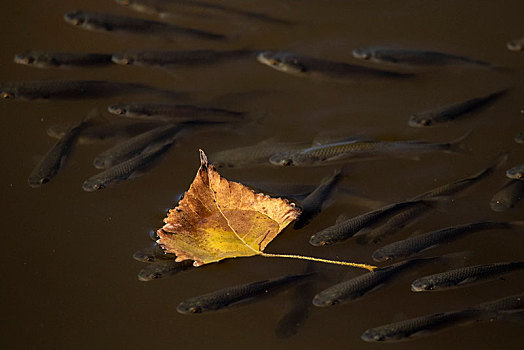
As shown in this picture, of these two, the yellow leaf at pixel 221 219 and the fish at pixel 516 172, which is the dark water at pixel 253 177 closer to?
the fish at pixel 516 172

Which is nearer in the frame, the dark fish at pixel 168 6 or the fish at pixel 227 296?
the fish at pixel 227 296

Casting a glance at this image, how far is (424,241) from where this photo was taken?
4070 mm

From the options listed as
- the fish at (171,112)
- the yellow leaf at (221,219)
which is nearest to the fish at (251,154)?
the fish at (171,112)

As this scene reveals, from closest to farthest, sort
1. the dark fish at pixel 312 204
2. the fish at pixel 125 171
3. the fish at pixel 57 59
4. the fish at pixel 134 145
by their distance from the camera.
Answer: the dark fish at pixel 312 204, the fish at pixel 125 171, the fish at pixel 134 145, the fish at pixel 57 59

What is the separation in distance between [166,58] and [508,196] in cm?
298

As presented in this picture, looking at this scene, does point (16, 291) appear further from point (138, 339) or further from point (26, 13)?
point (26, 13)

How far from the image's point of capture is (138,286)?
4125mm

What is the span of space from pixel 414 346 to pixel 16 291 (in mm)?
2836

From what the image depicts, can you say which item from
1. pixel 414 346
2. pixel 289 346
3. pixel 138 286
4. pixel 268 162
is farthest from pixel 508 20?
pixel 138 286

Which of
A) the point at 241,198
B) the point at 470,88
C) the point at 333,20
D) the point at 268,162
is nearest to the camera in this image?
the point at 241,198

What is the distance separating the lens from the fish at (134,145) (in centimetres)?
455

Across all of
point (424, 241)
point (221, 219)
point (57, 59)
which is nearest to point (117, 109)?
point (57, 59)

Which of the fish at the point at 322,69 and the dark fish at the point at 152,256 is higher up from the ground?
the fish at the point at 322,69

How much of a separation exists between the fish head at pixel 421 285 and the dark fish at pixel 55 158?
111 inches
